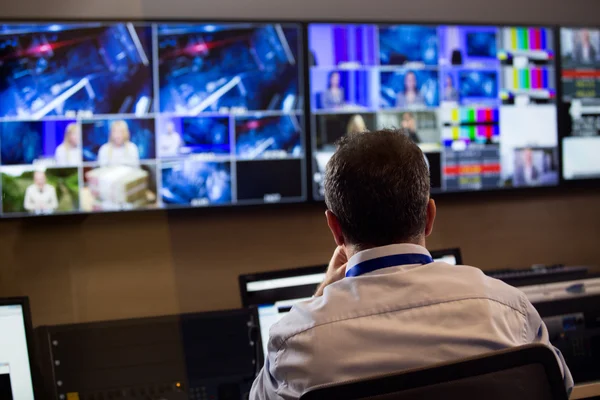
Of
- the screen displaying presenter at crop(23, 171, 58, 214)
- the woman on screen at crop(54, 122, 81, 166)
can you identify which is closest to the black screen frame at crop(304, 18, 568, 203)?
the woman on screen at crop(54, 122, 81, 166)

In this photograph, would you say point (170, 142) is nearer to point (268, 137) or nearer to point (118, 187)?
point (118, 187)

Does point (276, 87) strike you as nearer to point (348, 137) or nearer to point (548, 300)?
point (548, 300)

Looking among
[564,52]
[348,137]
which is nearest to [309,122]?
[564,52]

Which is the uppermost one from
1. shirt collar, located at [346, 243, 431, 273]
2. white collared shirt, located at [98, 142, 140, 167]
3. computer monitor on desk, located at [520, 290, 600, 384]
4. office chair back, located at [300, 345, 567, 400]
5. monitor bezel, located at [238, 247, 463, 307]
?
white collared shirt, located at [98, 142, 140, 167]

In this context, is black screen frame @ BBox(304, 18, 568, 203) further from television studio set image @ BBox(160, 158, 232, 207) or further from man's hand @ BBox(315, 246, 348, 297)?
man's hand @ BBox(315, 246, 348, 297)

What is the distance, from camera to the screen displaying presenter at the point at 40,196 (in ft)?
8.89

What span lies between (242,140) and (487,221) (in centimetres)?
127

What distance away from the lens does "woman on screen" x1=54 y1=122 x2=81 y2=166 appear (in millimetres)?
2730

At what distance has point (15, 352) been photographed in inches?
69.7

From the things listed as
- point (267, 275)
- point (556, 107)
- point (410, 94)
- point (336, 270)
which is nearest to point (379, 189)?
point (336, 270)

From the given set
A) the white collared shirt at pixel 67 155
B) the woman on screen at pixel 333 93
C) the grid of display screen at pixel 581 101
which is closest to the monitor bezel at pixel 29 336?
the white collared shirt at pixel 67 155

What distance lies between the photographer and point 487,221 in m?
3.34

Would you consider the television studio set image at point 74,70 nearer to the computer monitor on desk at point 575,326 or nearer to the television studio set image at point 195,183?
the television studio set image at point 195,183

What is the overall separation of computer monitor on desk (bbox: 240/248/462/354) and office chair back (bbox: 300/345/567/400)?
1.02 metres
